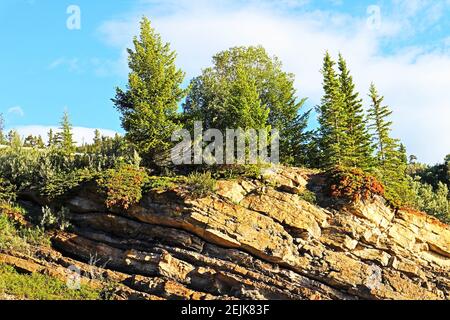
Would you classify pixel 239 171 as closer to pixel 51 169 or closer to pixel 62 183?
pixel 62 183

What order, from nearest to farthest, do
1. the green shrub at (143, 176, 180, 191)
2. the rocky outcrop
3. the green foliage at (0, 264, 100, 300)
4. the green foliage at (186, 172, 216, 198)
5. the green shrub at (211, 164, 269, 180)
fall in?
the green foliage at (0, 264, 100, 300) < the rocky outcrop < the green foliage at (186, 172, 216, 198) < the green shrub at (143, 176, 180, 191) < the green shrub at (211, 164, 269, 180)

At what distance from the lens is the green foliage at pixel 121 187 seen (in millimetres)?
25234

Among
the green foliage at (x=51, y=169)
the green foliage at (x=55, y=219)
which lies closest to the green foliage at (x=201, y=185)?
the green foliage at (x=51, y=169)

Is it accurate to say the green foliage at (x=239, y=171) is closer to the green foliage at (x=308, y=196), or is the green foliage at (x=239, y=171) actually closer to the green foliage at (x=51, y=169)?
the green foliage at (x=308, y=196)

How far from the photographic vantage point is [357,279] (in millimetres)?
23359

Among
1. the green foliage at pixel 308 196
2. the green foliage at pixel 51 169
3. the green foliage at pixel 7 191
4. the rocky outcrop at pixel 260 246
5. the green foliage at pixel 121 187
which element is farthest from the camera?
the green foliage at pixel 7 191

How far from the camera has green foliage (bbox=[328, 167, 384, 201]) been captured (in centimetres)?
2608

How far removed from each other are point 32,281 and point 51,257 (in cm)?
220

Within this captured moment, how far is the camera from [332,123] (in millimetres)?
32656

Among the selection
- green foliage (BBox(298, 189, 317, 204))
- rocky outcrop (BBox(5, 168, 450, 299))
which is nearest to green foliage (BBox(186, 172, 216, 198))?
rocky outcrop (BBox(5, 168, 450, 299))

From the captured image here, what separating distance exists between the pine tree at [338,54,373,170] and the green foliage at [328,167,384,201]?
407 centimetres

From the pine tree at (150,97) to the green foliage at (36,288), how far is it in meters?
9.72

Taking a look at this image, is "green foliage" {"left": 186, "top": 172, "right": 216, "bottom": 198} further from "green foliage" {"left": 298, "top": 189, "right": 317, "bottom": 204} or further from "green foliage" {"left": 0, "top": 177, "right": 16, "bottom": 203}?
"green foliage" {"left": 0, "top": 177, "right": 16, "bottom": 203}
